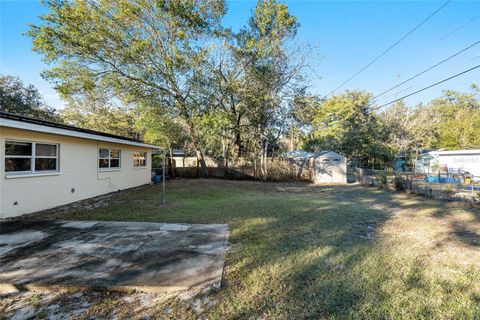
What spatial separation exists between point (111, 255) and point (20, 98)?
79.0 feet

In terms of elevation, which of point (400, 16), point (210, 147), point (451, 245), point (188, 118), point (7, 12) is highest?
point (400, 16)

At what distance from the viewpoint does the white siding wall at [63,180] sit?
5652mm

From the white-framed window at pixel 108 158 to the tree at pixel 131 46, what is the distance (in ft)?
15.0

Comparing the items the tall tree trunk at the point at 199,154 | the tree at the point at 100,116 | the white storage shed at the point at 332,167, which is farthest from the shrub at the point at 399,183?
the tree at the point at 100,116

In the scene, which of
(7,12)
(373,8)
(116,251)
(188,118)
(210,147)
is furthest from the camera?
(210,147)

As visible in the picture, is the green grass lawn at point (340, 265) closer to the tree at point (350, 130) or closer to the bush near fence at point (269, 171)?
the bush near fence at point (269, 171)

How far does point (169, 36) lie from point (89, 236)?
12057 millimetres

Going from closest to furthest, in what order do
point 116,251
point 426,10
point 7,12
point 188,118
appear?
point 116,251 → point 7,12 → point 426,10 → point 188,118

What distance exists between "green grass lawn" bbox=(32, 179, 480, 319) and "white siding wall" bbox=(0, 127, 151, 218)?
88cm

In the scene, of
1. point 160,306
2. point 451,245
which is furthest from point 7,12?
point 451,245

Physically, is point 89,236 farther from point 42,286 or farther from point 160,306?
point 160,306

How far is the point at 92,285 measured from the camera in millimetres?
2572

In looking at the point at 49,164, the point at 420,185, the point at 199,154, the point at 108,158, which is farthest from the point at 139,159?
the point at 420,185

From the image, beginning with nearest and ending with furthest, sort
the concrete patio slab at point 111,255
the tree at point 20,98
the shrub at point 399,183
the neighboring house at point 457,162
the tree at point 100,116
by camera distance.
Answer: the concrete patio slab at point 111,255 → the shrub at point 399,183 → the neighboring house at point 457,162 → the tree at point 20,98 → the tree at point 100,116
